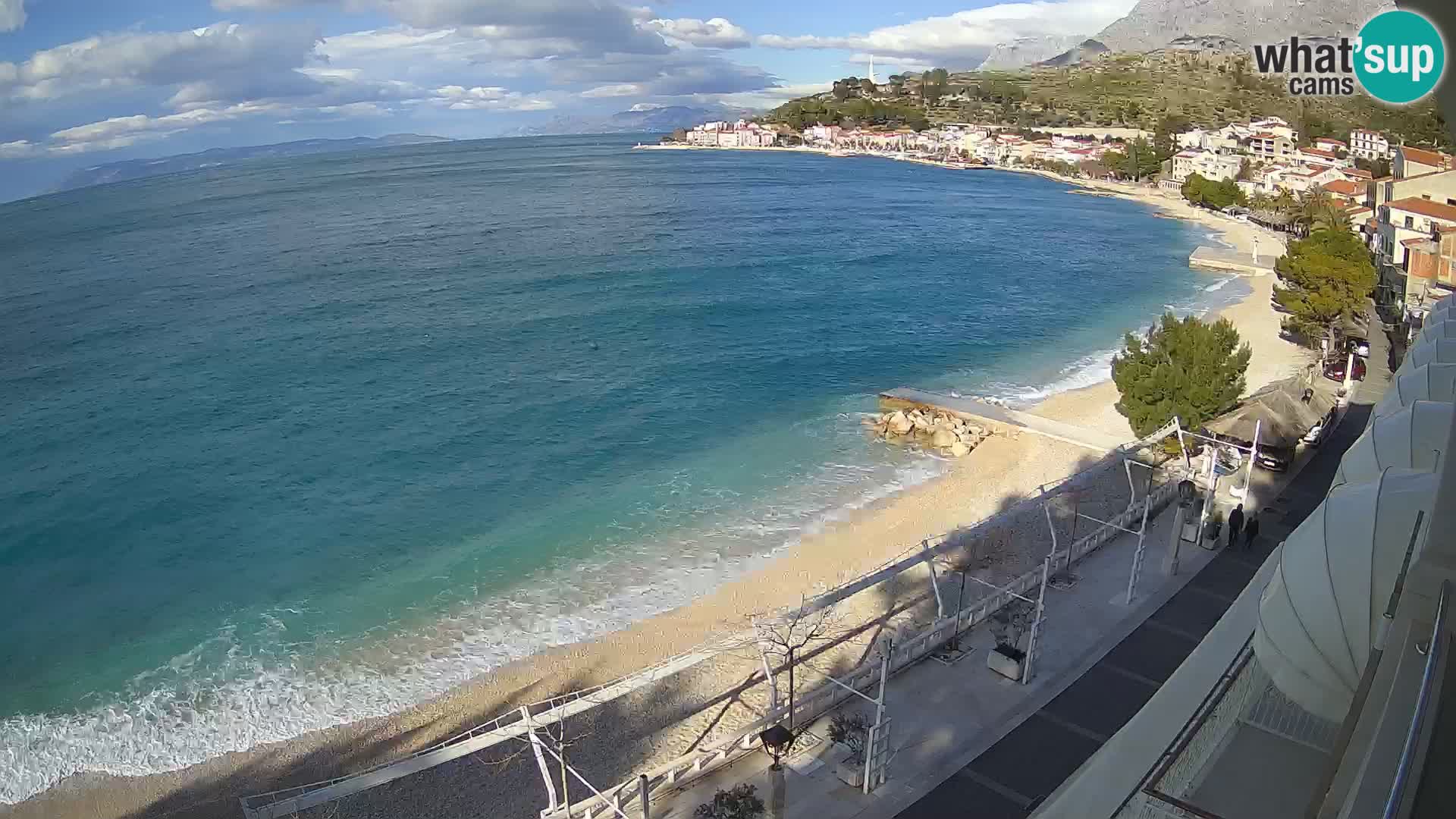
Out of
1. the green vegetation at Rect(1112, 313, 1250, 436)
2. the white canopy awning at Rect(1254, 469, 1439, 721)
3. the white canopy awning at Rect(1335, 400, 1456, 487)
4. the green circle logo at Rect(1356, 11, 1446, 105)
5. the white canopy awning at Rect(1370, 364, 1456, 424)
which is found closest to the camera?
the white canopy awning at Rect(1254, 469, 1439, 721)

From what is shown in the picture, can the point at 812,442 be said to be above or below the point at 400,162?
below

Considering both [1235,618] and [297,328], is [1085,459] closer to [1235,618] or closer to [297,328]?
[1235,618]

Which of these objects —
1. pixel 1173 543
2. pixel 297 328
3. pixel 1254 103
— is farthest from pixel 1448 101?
pixel 1254 103

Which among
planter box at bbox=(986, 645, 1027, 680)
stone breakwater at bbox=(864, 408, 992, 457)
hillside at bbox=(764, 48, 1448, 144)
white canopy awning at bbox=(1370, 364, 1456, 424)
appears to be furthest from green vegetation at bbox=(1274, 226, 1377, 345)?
hillside at bbox=(764, 48, 1448, 144)

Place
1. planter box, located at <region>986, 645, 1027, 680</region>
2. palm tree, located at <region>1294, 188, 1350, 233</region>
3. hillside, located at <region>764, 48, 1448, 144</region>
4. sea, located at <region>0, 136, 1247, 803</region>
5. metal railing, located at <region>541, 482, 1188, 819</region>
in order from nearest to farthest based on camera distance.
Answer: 1. metal railing, located at <region>541, 482, 1188, 819</region>
2. planter box, located at <region>986, 645, 1027, 680</region>
3. sea, located at <region>0, 136, 1247, 803</region>
4. palm tree, located at <region>1294, 188, 1350, 233</region>
5. hillside, located at <region>764, 48, 1448, 144</region>

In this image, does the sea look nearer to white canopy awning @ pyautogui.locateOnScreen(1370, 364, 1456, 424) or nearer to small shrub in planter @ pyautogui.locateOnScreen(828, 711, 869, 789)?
small shrub in planter @ pyautogui.locateOnScreen(828, 711, 869, 789)

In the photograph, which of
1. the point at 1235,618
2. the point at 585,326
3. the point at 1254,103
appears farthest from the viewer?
the point at 1254,103
